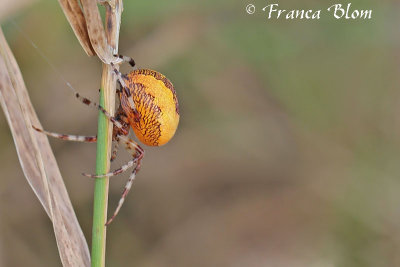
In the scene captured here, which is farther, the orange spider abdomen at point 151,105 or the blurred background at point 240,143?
the blurred background at point 240,143

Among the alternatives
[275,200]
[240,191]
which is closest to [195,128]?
[240,191]

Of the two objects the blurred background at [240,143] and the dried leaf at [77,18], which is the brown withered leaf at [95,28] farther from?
the blurred background at [240,143]

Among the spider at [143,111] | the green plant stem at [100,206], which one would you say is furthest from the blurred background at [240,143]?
Result: the green plant stem at [100,206]

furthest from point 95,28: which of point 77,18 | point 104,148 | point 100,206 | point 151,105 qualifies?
point 151,105

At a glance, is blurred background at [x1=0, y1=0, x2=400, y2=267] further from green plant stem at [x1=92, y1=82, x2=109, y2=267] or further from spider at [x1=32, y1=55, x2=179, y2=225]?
green plant stem at [x1=92, y1=82, x2=109, y2=267]

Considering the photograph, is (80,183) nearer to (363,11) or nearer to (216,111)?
(216,111)
